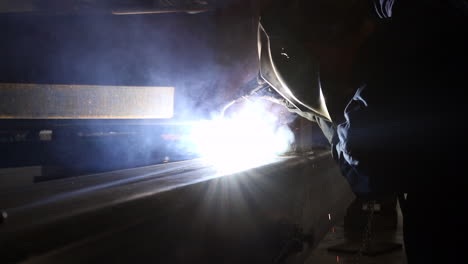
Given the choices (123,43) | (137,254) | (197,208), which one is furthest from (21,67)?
(137,254)

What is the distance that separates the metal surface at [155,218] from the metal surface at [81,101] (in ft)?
2.95

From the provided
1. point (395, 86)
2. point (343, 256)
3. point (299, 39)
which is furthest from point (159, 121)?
point (343, 256)

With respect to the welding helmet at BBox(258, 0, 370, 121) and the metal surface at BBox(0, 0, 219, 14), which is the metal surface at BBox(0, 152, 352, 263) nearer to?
the welding helmet at BBox(258, 0, 370, 121)

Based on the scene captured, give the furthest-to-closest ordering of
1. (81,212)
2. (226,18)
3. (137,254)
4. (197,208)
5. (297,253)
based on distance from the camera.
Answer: (297,253) → (226,18) → (197,208) → (137,254) → (81,212)

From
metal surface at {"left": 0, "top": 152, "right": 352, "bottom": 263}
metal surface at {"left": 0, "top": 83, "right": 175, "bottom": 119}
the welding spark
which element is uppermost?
metal surface at {"left": 0, "top": 83, "right": 175, "bottom": 119}

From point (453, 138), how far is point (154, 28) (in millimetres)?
1660

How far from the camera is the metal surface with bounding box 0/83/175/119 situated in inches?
88.5

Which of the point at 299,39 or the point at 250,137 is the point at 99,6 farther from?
the point at 250,137

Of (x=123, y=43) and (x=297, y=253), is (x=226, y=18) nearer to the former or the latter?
(x=123, y=43)

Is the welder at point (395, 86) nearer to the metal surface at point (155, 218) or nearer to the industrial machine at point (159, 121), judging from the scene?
the industrial machine at point (159, 121)

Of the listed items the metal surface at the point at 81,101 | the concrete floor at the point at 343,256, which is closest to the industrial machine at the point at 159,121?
the metal surface at the point at 81,101

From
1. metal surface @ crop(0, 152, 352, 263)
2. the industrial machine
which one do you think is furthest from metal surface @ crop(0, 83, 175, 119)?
metal surface @ crop(0, 152, 352, 263)

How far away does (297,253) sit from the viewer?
255cm

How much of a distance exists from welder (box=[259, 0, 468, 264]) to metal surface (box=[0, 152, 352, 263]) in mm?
528
